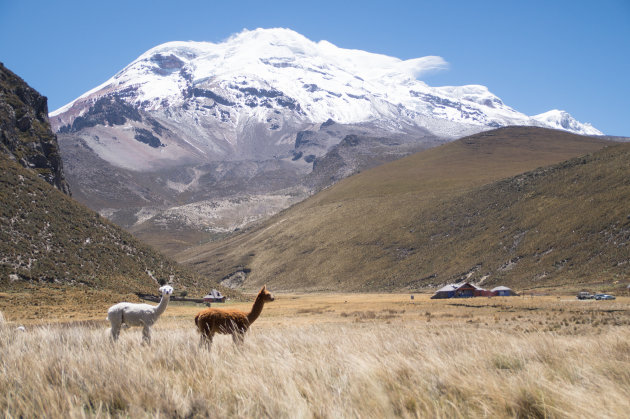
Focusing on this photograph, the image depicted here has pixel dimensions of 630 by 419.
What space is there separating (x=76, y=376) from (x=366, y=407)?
11.3 feet

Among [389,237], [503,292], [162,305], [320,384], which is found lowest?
[503,292]

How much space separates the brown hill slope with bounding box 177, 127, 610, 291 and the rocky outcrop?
5998 cm

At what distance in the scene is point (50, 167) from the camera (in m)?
72.9

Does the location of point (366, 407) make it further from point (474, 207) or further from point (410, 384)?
point (474, 207)

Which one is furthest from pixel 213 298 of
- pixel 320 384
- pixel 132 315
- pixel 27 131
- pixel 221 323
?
pixel 320 384

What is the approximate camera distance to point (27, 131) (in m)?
72.2

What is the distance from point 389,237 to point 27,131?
76.6m

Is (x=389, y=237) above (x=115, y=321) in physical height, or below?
below

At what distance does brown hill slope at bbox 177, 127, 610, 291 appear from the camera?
99375 millimetres

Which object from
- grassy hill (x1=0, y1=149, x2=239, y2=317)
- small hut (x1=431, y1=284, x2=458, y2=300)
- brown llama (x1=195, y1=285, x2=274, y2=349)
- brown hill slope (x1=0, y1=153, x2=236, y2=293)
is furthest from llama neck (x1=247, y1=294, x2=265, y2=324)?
small hut (x1=431, y1=284, x2=458, y2=300)

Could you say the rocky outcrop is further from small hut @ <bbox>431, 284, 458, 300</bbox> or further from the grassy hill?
small hut @ <bbox>431, 284, 458, 300</bbox>

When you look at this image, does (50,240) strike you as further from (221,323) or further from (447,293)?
(447,293)

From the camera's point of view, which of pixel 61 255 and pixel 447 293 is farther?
pixel 447 293

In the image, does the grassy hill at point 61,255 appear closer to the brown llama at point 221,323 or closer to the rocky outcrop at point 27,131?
the rocky outcrop at point 27,131
